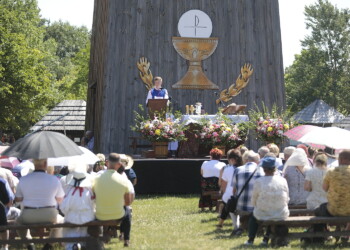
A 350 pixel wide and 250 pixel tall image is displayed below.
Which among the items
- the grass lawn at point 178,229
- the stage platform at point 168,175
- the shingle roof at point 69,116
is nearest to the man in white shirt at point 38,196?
the grass lawn at point 178,229

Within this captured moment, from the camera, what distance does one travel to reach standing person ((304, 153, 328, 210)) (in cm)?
1037

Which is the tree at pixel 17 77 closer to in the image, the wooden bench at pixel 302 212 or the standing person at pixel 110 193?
the standing person at pixel 110 193

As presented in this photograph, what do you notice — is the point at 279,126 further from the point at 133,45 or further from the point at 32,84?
the point at 32,84

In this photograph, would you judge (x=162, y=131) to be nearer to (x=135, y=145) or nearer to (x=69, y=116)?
(x=135, y=145)

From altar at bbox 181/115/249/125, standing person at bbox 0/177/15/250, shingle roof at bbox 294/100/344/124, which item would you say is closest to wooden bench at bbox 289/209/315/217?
standing person at bbox 0/177/15/250

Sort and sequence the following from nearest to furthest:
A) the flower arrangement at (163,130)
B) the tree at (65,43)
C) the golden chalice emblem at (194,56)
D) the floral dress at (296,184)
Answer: the floral dress at (296,184) → the flower arrangement at (163,130) → the golden chalice emblem at (194,56) → the tree at (65,43)

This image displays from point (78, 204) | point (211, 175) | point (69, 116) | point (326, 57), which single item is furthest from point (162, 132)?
point (326, 57)

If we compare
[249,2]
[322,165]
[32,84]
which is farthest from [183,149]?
[32,84]

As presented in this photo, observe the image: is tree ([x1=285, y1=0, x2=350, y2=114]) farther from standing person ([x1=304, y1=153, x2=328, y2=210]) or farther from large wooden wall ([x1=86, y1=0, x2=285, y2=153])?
standing person ([x1=304, y1=153, x2=328, y2=210])

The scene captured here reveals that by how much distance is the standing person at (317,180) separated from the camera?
10367 millimetres

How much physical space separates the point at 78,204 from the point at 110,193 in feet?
1.53

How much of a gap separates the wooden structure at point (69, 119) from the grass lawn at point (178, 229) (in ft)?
72.5

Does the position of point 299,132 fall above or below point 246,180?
above

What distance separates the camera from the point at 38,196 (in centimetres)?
927
